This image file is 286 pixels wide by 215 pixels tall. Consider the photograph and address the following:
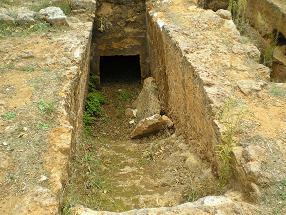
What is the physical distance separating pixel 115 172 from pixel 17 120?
152cm

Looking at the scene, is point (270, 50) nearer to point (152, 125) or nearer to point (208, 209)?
point (152, 125)

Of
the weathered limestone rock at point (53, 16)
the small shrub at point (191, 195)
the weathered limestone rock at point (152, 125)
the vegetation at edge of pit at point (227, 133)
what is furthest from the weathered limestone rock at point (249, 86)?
the weathered limestone rock at point (53, 16)

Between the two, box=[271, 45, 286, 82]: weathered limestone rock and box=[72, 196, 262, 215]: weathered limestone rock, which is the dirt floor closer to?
box=[72, 196, 262, 215]: weathered limestone rock

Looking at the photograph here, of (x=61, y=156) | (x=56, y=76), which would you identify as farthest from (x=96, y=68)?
(x=61, y=156)

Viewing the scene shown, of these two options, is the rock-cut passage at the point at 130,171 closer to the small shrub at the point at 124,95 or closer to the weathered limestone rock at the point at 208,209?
the weathered limestone rock at the point at 208,209

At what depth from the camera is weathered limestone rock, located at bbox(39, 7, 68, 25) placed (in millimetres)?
6371

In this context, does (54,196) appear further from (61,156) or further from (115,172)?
(115,172)

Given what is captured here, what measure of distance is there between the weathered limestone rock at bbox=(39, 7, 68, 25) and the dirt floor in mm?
1760

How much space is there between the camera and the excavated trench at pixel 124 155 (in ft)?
14.4

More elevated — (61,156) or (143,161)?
(61,156)

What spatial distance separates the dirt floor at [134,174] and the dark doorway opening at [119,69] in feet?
8.18

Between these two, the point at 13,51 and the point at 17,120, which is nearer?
the point at 17,120

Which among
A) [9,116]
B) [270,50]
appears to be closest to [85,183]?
[9,116]

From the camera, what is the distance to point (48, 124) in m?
4.27
